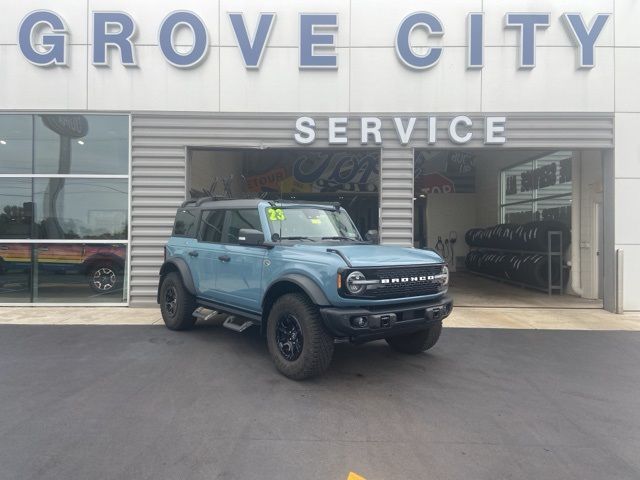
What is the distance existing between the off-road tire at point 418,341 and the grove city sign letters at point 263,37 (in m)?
5.98

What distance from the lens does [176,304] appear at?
21.1ft

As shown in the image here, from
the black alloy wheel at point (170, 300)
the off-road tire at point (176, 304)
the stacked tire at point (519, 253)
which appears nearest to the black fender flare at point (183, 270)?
the off-road tire at point (176, 304)

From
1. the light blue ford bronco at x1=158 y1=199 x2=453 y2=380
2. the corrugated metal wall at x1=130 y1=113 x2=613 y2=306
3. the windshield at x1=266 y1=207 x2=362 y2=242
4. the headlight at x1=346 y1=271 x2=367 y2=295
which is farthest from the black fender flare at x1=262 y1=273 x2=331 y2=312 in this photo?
the corrugated metal wall at x1=130 y1=113 x2=613 y2=306

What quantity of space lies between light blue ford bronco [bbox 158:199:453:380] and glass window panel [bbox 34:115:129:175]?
3.74 meters

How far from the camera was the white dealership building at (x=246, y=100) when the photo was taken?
8.64 metres

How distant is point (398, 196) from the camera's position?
8.91 meters

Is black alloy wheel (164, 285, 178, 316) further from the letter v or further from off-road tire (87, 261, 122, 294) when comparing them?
the letter v

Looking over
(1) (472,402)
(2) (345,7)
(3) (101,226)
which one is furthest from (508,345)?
(3) (101,226)

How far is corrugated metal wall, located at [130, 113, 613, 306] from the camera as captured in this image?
28.6 ft

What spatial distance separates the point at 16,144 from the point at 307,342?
27.6ft

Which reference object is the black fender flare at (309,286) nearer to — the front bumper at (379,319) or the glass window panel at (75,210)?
the front bumper at (379,319)

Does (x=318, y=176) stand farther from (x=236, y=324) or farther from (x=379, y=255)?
(x=379, y=255)

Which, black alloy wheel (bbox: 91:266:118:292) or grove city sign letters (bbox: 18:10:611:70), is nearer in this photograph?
grove city sign letters (bbox: 18:10:611:70)

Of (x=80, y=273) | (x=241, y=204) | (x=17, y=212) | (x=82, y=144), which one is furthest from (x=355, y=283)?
(x=17, y=212)
